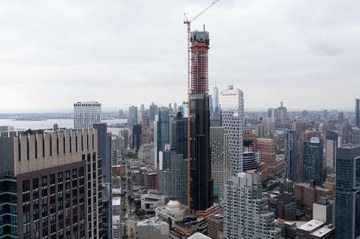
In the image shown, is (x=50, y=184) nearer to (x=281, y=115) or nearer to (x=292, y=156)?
(x=292, y=156)

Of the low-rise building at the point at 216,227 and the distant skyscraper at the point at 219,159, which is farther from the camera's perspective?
the distant skyscraper at the point at 219,159

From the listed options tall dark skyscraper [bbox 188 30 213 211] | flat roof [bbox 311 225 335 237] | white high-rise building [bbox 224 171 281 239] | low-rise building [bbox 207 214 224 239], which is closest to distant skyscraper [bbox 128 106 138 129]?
tall dark skyscraper [bbox 188 30 213 211]

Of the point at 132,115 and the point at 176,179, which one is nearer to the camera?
the point at 176,179

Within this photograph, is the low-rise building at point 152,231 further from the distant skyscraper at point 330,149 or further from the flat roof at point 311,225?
the distant skyscraper at point 330,149

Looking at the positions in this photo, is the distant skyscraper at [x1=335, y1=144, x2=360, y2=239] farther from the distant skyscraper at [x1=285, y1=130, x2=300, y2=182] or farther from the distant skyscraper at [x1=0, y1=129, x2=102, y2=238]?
the distant skyscraper at [x1=0, y1=129, x2=102, y2=238]

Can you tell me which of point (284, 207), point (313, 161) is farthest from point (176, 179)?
point (313, 161)

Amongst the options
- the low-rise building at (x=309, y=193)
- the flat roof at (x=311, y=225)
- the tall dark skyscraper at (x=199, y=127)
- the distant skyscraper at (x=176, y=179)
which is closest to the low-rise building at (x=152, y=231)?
the tall dark skyscraper at (x=199, y=127)

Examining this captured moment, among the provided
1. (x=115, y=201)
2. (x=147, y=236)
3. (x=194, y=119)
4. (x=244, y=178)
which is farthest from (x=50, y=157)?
(x=194, y=119)
